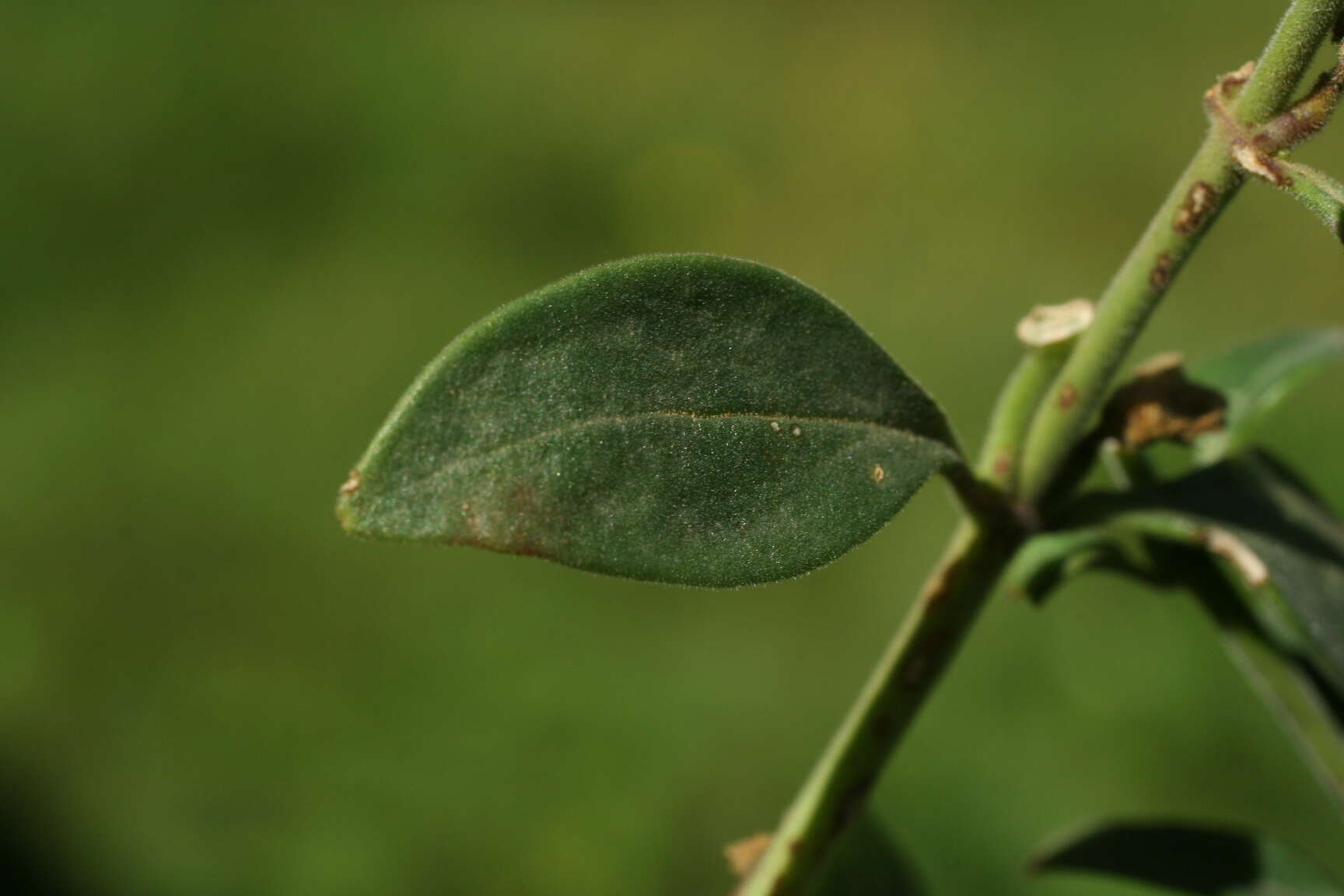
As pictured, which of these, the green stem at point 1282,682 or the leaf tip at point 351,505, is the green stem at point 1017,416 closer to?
the green stem at point 1282,682

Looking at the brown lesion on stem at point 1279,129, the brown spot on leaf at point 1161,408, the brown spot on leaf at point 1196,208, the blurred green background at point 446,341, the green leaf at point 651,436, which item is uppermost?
the brown lesion on stem at point 1279,129

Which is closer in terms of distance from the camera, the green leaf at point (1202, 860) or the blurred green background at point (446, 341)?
the green leaf at point (1202, 860)

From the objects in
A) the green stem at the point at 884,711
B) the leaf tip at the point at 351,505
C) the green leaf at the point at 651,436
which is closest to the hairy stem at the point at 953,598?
the green stem at the point at 884,711

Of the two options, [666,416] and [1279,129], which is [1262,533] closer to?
[1279,129]

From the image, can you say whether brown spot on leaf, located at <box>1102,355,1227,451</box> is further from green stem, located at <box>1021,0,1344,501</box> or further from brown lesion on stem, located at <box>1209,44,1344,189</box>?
brown lesion on stem, located at <box>1209,44,1344,189</box>

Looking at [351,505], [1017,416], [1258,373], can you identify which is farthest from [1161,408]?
[351,505]

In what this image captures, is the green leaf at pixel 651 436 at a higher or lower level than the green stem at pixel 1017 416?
higher

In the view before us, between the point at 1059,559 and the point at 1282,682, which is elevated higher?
the point at 1059,559
